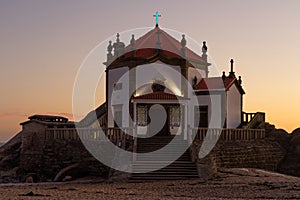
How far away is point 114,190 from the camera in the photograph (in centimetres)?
1880

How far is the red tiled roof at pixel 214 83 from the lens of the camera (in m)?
33.0

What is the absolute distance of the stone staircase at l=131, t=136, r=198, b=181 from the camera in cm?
2272

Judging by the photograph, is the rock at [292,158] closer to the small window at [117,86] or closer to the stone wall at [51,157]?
the small window at [117,86]

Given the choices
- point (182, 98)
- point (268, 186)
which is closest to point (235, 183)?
point (268, 186)

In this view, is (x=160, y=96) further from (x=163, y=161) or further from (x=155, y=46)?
(x=163, y=161)

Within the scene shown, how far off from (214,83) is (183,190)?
1597 centimetres

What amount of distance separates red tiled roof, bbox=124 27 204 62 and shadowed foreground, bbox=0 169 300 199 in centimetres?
1170

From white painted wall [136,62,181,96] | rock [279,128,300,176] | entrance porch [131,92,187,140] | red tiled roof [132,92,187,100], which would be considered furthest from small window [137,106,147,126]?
rock [279,128,300,176]

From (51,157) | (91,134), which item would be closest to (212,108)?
(91,134)

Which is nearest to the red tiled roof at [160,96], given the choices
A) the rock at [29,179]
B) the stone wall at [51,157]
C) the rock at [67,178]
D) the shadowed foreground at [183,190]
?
the stone wall at [51,157]

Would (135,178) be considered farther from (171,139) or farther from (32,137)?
(32,137)

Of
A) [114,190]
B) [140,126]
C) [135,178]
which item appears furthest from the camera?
[140,126]

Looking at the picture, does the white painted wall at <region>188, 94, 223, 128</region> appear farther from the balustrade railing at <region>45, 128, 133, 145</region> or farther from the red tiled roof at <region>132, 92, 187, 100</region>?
the balustrade railing at <region>45, 128, 133, 145</region>

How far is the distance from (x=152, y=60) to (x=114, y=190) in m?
14.6
